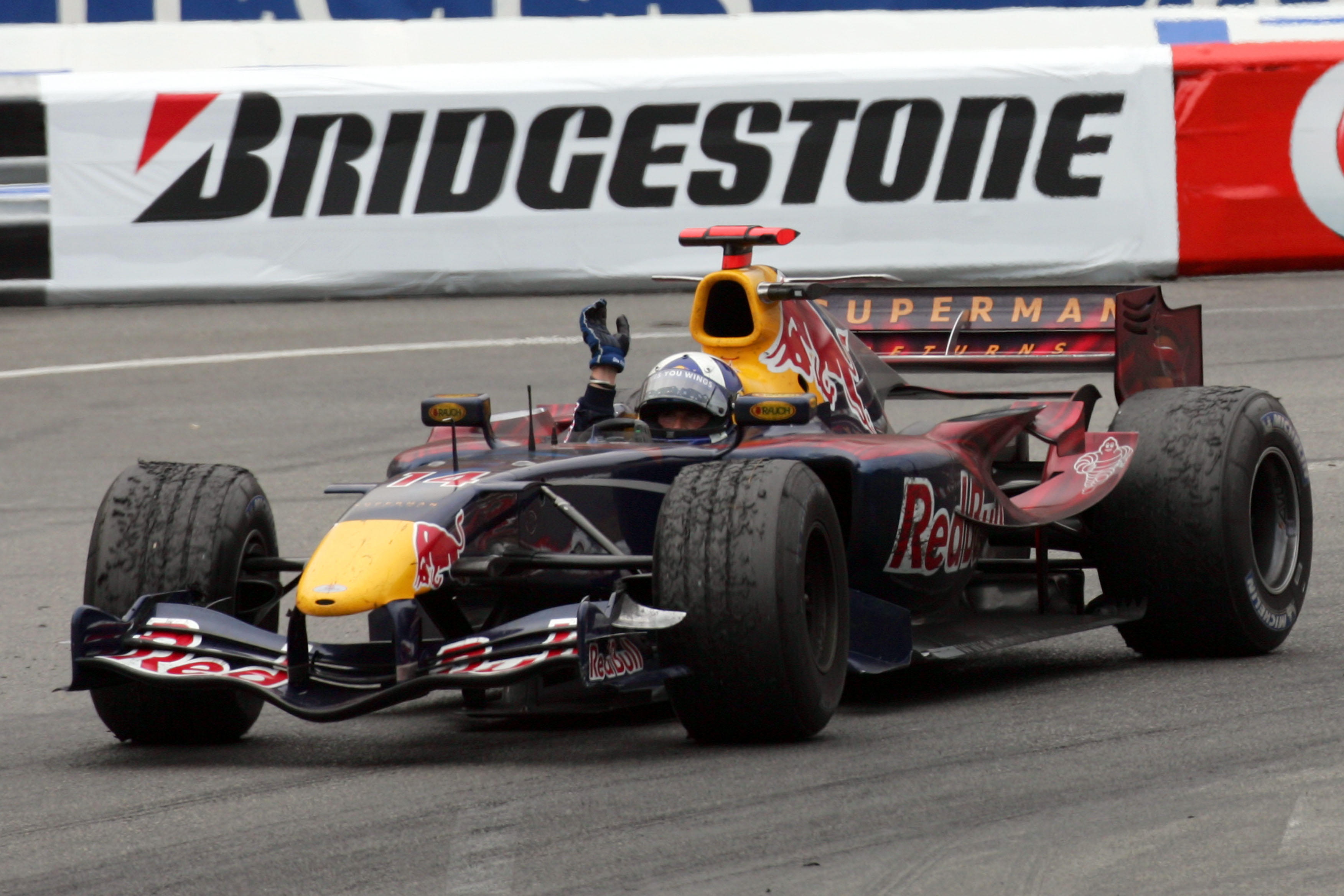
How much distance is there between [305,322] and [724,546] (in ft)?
37.4

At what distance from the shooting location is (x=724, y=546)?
5777 millimetres

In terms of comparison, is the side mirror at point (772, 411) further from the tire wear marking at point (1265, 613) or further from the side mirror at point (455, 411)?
the tire wear marking at point (1265, 613)

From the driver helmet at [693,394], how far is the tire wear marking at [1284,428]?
1935 millimetres

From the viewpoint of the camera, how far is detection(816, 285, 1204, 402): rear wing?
27.2 ft

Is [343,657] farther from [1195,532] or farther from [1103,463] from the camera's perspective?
[1195,532]

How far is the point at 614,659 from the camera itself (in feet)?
18.9

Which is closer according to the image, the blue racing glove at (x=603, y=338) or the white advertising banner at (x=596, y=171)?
the blue racing glove at (x=603, y=338)

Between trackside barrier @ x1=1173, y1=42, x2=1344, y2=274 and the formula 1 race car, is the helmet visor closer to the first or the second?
the formula 1 race car

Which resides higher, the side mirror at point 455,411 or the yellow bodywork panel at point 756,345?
the yellow bodywork panel at point 756,345

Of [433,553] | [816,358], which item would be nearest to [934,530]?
[816,358]

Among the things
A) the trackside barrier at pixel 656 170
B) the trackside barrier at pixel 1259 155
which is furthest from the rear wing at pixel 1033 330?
the trackside barrier at pixel 1259 155

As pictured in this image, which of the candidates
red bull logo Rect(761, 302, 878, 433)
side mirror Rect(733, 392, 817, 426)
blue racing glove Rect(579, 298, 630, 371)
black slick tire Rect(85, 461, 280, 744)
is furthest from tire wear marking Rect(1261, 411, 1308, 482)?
black slick tire Rect(85, 461, 280, 744)

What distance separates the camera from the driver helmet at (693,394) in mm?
7055

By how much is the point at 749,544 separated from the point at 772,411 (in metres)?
0.69
